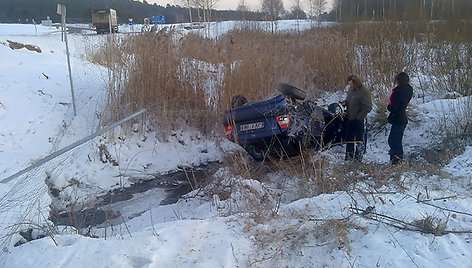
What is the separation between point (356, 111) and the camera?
6.89m

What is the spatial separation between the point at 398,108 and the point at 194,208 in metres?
3.85

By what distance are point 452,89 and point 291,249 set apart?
801 cm

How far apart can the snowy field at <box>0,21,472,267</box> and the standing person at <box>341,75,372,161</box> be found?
630 mm

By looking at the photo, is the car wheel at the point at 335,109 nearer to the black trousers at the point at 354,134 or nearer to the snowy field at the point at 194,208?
the black trousers at the point at 354,134

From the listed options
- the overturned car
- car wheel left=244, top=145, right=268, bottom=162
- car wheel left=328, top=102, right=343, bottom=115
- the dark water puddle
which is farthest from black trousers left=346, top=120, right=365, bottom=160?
the dark water puddle

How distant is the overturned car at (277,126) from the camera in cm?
598

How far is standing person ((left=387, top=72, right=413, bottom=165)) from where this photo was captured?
6.55 meters

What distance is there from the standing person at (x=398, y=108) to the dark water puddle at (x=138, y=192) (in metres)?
3.31

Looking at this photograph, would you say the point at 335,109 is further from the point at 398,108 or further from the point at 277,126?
the point at 277,126

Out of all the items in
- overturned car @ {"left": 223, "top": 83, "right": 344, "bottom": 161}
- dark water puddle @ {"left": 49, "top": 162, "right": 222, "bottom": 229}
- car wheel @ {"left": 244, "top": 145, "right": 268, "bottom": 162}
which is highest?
overturned car @ {"left": 223, "top": 83, "right": 344, "bottom": 161}

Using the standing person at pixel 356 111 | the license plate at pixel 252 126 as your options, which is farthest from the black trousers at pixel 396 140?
the license plate at pixel 252 126

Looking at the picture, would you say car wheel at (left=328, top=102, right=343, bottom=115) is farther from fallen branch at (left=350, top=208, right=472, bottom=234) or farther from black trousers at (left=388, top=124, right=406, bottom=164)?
fallen branch at (left=350, top=208, right=472, bottom=234)

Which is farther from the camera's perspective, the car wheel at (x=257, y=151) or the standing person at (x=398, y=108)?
the standing person at (x=398, y=108)

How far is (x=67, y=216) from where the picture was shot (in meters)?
5.67
